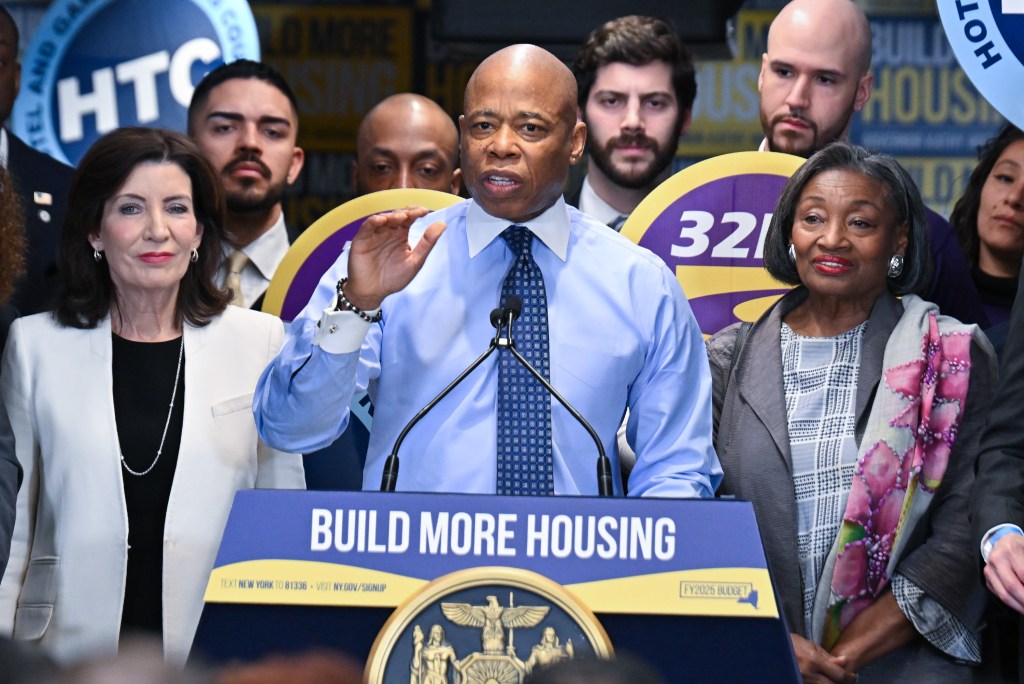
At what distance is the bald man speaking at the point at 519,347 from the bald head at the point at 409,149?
4.50 feet

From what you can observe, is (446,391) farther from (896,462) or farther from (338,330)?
(896,462)

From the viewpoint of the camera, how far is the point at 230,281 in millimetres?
3783

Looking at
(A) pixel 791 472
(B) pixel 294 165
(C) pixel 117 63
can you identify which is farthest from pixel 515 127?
(C) pixel 117 63

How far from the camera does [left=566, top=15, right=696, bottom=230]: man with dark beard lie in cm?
381

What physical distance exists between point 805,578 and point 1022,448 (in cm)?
55

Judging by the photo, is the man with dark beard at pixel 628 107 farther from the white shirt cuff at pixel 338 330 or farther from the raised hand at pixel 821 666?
the white shirt cuff at pixel 338 330

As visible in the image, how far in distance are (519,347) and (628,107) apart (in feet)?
4.73

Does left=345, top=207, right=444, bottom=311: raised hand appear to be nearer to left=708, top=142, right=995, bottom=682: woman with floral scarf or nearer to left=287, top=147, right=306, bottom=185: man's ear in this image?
left=708, top=142, right=995, bottom=682: woman with floral scarf

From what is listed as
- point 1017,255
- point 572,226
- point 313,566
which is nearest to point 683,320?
point 572,226

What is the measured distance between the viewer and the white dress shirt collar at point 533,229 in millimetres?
2635

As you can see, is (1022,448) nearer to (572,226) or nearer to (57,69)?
(572,226)

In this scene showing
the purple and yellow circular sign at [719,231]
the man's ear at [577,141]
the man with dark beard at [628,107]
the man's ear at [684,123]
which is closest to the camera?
the man's ear at [577,141]

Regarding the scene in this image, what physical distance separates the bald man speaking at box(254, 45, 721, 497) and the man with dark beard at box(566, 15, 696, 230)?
3.66ft

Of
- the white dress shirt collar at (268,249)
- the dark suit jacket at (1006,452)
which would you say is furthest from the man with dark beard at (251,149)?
the dark suit jacket at (1006,452)
